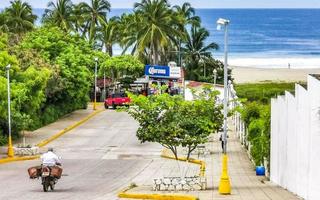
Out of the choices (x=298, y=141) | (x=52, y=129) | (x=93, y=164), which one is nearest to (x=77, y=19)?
(x=52, y=129)

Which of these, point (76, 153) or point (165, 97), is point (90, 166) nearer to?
point (76, 153)

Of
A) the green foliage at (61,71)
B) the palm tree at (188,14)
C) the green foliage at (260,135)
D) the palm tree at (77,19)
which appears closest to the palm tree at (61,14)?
the palm tree at (77,19)

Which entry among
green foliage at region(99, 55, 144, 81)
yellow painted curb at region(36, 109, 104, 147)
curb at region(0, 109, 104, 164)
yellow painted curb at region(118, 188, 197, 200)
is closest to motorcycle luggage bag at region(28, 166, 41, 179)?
yellow painted curb at region(118, 188, 197, 200)

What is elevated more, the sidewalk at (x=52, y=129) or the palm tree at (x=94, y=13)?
the palm tree at (x=94, y=13)

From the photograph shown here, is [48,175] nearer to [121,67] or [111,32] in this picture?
[121,67]

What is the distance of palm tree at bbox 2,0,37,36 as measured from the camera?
11181 centimetres

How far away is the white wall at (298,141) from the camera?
78.9ft

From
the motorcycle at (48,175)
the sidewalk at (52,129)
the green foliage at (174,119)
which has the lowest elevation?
the motorcycle at (48,175)

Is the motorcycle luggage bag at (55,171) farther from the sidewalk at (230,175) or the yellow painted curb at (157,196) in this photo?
the sidewalk at (230,175)

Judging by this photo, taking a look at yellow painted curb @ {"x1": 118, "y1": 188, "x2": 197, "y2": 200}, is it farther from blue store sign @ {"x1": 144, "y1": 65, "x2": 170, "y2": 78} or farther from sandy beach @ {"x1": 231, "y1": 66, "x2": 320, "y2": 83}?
sandy beach @ {"x1": 231, "y1": 66, "x2": 320, "y2": 83}

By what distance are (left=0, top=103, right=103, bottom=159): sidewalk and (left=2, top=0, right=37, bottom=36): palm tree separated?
38.2 metres

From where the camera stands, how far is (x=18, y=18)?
112 m

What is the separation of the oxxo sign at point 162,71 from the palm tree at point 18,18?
29.3m

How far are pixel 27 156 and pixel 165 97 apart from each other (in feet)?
53.1
